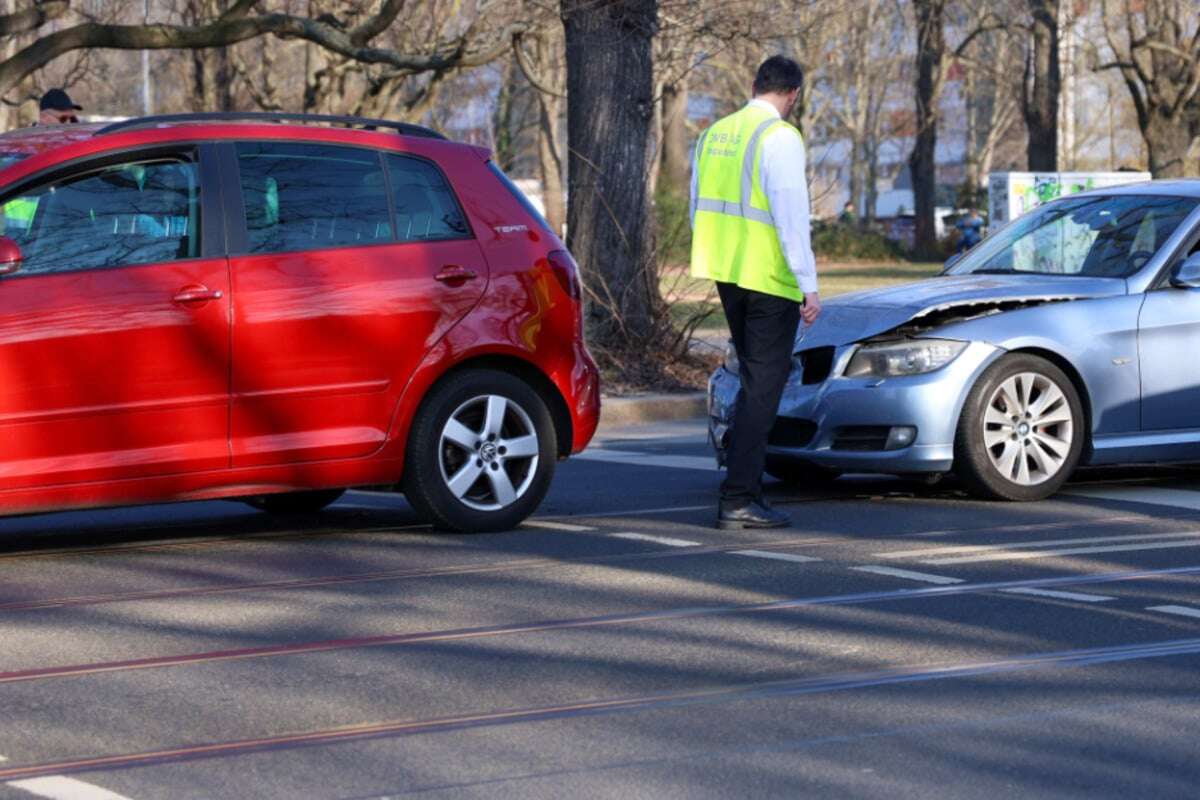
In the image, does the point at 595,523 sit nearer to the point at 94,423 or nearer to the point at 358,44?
the point at 94,423

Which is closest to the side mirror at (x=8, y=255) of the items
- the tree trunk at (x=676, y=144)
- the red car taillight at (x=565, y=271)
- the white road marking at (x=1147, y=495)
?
the red car taillight at (x=565, y=271)

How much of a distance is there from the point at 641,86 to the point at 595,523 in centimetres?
798

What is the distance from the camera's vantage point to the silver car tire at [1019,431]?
9250mm

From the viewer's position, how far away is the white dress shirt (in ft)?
27.4

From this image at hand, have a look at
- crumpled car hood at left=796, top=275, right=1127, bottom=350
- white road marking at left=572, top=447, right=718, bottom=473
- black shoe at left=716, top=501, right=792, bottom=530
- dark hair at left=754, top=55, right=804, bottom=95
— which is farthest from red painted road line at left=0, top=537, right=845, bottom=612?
white road marking at left=572, top=447, right=718, bottom=473

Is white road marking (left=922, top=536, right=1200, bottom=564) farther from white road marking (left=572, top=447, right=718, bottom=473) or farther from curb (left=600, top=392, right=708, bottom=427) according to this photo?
curb (left=600, top=392, right=708, bottom=427)

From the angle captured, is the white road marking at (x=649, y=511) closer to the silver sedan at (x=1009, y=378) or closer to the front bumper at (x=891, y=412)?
the silver sedan at (x=1009, y=378)

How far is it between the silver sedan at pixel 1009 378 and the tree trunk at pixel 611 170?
6574 mm

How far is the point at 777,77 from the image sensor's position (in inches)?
337

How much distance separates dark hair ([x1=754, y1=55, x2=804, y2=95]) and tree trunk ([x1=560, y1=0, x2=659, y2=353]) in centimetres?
770

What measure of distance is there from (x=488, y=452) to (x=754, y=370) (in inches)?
46.2

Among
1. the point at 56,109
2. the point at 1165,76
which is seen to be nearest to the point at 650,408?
the point at 56,109

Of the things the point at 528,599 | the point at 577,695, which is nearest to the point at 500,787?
the point at 577,695

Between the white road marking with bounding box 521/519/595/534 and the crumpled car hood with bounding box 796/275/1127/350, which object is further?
the crumpled car hood with bounding box 796/275/1127/350
